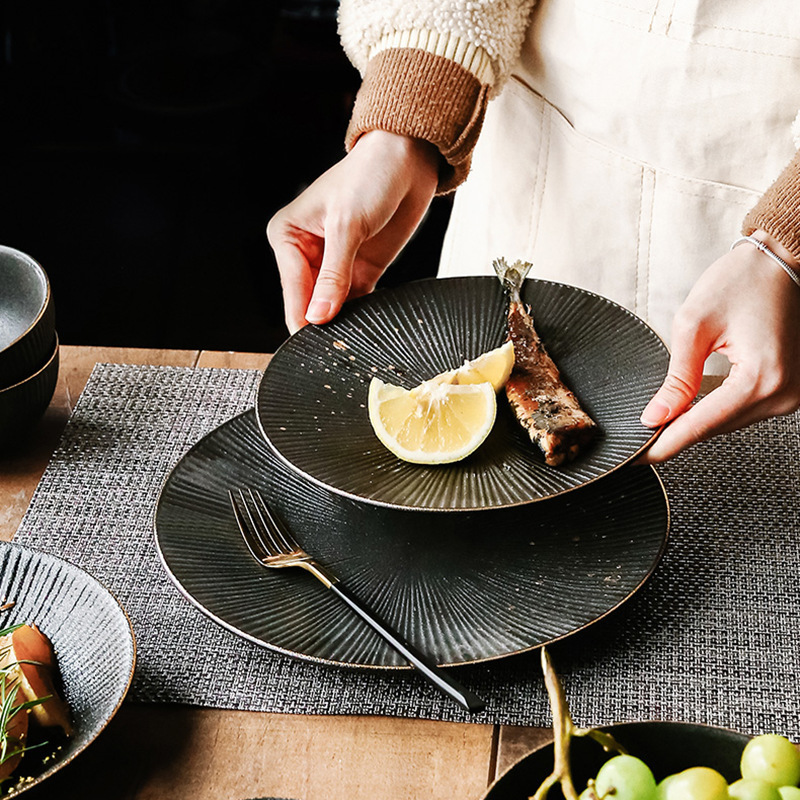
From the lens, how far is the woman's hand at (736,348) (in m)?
0.88

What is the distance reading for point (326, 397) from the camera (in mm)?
964

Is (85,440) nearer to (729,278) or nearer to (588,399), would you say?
(588,399)

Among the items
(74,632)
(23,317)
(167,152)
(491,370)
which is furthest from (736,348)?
(167,152)

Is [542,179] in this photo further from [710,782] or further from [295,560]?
[710,782]

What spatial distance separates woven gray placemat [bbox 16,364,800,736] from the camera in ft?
2.63

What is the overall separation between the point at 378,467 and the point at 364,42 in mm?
614

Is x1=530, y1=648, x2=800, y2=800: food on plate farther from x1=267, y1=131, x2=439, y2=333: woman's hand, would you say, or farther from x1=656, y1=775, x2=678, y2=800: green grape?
x1=267, y1=131, x2=439, y2=333: woman's hand

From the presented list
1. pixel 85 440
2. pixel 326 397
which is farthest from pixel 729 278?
pixel 85 440

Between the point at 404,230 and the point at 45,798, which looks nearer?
the point at 45,798

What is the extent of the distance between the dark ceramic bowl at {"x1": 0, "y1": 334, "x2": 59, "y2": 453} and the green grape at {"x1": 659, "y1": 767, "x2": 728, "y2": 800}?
77 centimetres

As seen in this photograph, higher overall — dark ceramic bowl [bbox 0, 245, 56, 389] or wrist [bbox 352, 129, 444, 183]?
wrist [bbox 352, 129, 444, 183]

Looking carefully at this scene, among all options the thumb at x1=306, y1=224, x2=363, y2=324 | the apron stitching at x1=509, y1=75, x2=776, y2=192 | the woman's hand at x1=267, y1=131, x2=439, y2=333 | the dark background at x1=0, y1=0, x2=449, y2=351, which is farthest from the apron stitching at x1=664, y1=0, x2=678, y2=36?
the dark background at x1=0, y1=0, x2=449, y2=351

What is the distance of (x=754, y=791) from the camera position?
49cm

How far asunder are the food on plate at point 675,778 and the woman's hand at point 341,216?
0.62 metres
